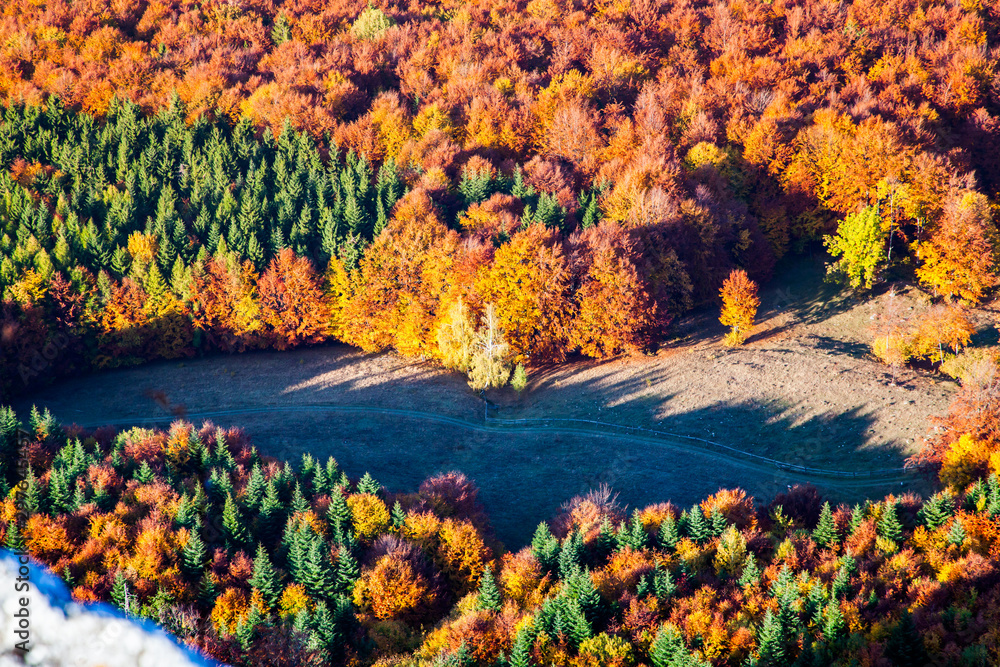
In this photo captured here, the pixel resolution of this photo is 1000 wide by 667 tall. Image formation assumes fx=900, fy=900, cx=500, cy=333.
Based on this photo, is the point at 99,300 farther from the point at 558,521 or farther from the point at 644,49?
the point at 644,49

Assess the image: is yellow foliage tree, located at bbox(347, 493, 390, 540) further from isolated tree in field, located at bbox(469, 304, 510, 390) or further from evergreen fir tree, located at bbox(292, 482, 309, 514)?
isolated tree in field, located at bbox(469, 304, 510, 390)

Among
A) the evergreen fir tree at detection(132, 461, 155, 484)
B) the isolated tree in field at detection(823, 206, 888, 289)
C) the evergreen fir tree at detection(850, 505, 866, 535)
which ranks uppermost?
the isolated tree in field at detection(823, 206, 888, 289)

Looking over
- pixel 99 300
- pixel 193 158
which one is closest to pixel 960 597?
pixel 99 300

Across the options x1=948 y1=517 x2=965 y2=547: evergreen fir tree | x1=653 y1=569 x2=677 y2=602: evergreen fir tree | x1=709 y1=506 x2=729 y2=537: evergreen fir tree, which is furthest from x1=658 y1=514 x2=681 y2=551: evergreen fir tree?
x1=948 y1=517 x2=965 y2=547: evergreen fir tree

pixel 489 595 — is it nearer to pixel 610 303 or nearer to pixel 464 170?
pixel 610 303

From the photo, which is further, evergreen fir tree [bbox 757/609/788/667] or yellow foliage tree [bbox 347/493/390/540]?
yellow foliage tree [bbox 347/493/390/540]
